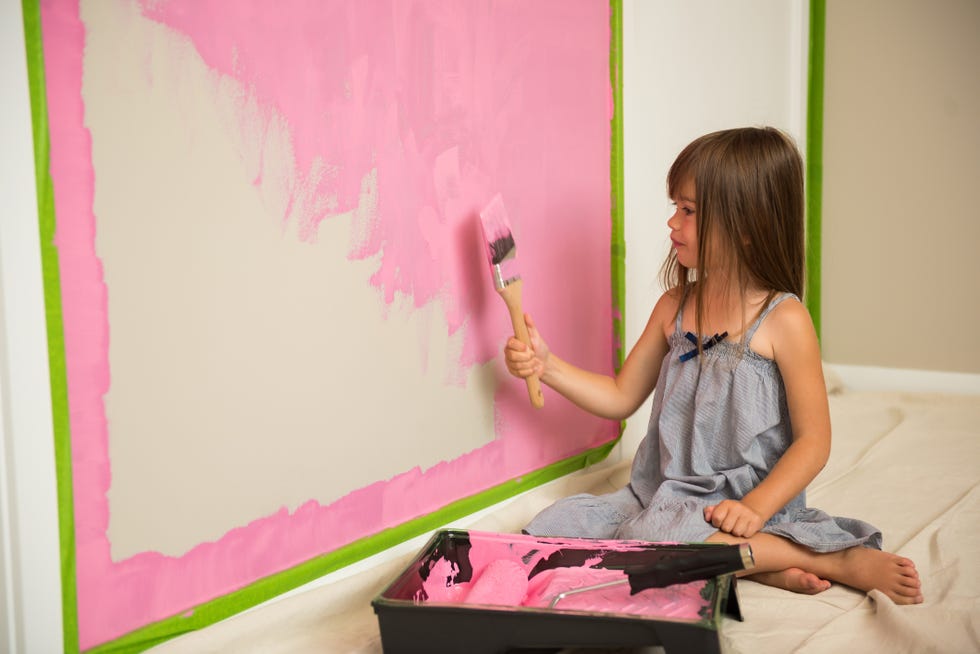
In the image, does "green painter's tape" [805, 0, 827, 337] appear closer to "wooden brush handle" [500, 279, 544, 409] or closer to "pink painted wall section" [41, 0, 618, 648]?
"pink painted wall section" [41, 0, 618, 648]

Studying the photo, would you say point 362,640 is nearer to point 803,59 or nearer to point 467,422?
point 467,422

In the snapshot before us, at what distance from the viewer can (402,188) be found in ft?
3.07

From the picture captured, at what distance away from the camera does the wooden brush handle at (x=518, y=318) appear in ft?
3.29

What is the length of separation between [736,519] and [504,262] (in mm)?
393

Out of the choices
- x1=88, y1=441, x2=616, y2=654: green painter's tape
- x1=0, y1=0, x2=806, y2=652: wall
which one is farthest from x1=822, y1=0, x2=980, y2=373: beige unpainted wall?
x1=88, y1=441, x2=616, y2=654: green painter's tape

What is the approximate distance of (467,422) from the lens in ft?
3.51

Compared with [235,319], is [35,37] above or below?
above

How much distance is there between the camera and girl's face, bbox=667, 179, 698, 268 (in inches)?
39.9

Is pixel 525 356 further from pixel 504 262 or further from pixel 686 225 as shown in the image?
pixel 686 225

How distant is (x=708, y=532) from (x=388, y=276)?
450 millimetres

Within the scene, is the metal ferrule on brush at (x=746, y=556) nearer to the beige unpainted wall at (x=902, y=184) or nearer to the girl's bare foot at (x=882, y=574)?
the girl's bare foot at (x=882, y=574)

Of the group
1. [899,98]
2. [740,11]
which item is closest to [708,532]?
[740,11]

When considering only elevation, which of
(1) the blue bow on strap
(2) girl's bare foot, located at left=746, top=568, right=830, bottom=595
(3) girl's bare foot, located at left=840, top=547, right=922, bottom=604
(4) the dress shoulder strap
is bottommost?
(2) girl's bare foot, located at left=746, top=568, right=830, bottom=595

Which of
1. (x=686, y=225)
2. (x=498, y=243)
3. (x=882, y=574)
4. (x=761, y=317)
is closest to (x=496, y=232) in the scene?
(x=498, y=243)
